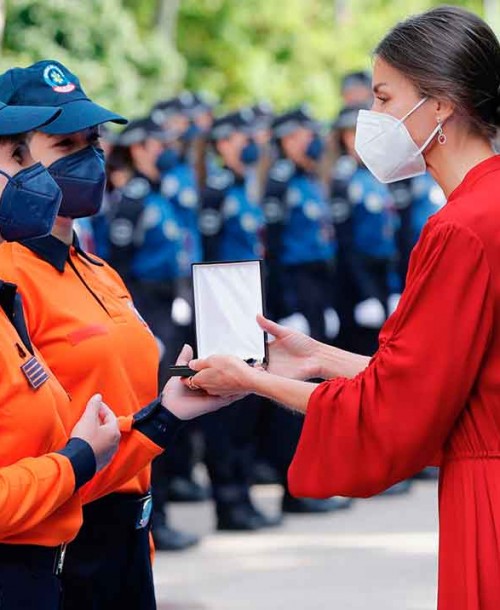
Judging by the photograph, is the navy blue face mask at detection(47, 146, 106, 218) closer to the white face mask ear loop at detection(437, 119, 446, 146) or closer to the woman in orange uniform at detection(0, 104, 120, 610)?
the woman in orange uniform at detection(0, 104, 120, 610)

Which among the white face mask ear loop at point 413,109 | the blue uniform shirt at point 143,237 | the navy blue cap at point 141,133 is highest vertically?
the white face mask ear loop at point 413,109

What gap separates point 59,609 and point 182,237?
243 inches

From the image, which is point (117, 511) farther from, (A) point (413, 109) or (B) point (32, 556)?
(A) point (413, 109)

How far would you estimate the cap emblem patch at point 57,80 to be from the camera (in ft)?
14.8

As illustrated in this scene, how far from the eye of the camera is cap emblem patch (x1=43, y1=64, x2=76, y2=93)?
177 inches

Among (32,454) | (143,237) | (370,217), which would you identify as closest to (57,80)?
(32,454)

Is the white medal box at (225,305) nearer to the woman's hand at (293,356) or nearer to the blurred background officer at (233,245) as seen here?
the woman's hand at (293,356)

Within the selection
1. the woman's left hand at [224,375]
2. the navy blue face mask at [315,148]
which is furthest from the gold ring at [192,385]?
the navy blue face mask at [315,148]

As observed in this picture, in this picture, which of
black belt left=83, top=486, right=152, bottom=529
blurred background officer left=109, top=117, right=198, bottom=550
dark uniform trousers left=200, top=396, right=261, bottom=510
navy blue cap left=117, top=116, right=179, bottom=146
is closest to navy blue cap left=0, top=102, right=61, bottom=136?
black belt left=83, top=486, right=152, bottom=529

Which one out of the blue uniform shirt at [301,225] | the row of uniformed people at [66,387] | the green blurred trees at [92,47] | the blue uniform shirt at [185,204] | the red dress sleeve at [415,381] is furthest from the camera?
the green blurred trees at [92,47]

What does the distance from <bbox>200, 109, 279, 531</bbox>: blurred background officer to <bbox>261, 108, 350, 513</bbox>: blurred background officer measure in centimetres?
18

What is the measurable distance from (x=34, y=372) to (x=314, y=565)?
513 centimetres

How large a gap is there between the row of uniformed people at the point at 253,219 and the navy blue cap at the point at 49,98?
5.13 meters

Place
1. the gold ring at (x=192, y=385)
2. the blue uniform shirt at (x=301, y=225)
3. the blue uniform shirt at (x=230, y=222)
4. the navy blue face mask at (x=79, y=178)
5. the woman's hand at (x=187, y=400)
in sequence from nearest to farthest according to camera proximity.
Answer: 1. the gold ring at (x=192, y=385)
2. the woman's hand at (x=187, y=400)
3. the navy blue face mask at (x=79, y=178)
4. the blue uniform shirt at (x=230, y=222)
5. the blue uniform shirt at (x=301, y=225)
